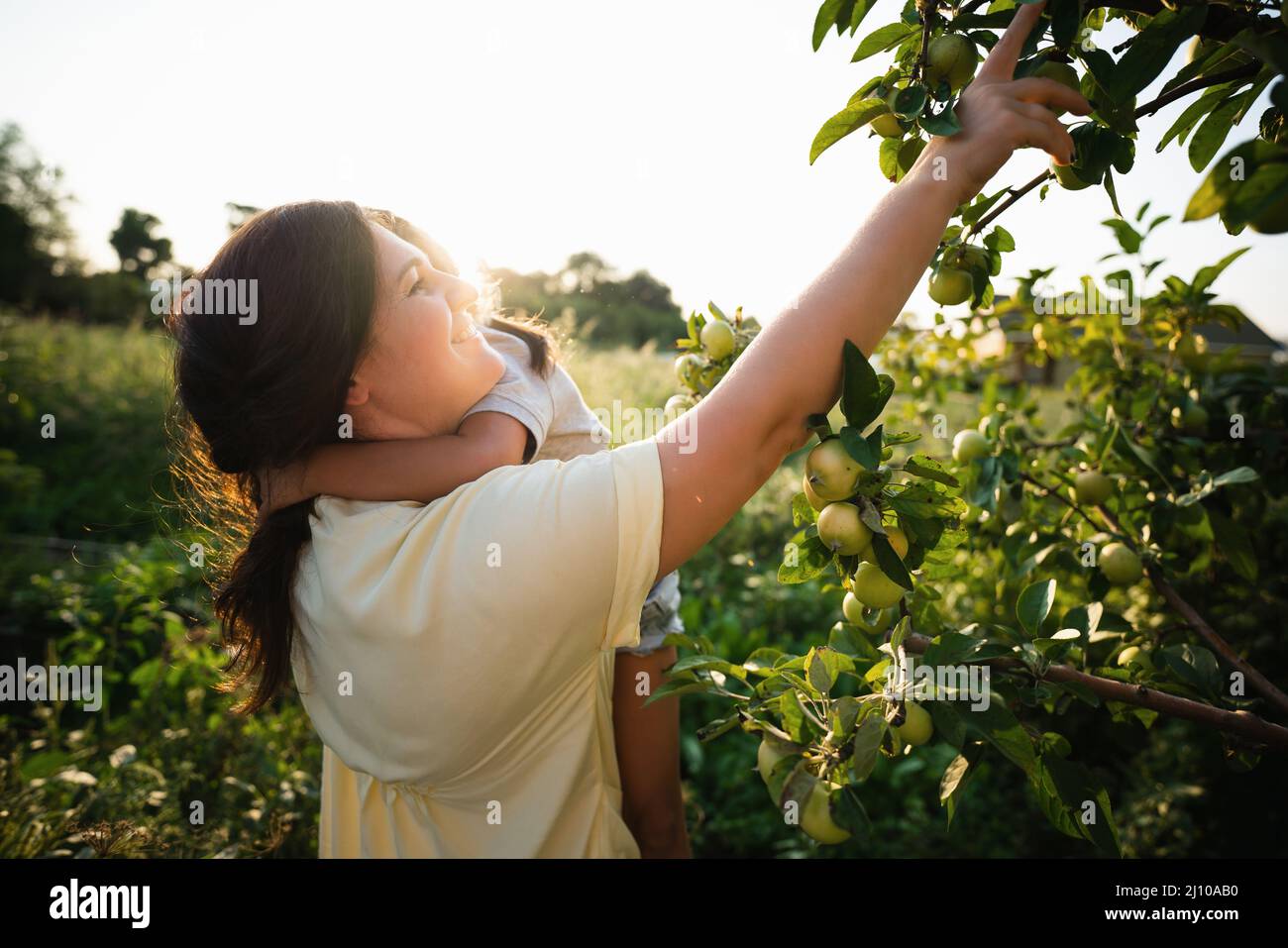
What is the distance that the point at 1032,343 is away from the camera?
226cm

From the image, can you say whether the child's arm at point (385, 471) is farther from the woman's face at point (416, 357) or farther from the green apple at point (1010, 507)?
the green apple at point (1010, 507)

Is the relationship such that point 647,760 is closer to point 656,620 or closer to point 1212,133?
point 656,620

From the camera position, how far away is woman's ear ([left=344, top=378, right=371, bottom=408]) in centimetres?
119

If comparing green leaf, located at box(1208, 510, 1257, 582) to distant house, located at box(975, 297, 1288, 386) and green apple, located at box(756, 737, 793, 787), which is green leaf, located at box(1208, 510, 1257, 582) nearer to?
distant house, located at box(975, 297, 1288, 386)

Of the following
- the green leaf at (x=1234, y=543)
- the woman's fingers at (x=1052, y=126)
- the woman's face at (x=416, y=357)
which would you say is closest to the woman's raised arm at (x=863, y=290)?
the woman's fingers at (x=1052, y=126)

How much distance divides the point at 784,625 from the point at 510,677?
9.55ft

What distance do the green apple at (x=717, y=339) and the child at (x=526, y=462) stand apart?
34 centimetres

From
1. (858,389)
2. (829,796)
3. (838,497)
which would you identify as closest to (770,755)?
(829,796)

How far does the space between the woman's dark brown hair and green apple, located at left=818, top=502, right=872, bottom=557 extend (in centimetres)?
72

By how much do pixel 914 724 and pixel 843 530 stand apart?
0.26m

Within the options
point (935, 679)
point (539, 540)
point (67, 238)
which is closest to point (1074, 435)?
point (935, 679)

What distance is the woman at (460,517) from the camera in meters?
0.76
